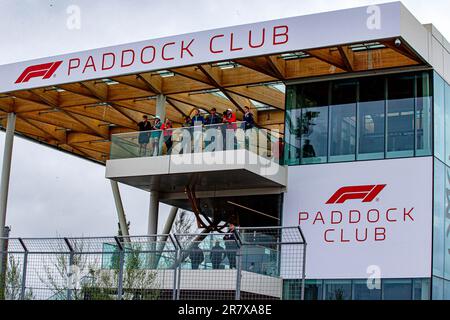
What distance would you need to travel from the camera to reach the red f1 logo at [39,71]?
31609 millimetres

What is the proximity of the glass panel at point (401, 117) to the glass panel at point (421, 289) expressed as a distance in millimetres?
3784

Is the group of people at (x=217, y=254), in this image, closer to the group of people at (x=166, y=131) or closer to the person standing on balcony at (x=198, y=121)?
the group of people at (x=166, y=131)

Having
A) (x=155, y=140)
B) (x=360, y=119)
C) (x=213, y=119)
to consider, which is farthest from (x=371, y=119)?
(x=155, y=140)

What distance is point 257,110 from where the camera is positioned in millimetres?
35781

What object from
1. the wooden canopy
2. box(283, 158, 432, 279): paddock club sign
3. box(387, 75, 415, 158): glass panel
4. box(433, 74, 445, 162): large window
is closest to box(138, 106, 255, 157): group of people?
the wooden canopy

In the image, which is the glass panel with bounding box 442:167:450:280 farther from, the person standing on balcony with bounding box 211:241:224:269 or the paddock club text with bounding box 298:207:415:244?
the person standing on balcony with bounding box 211:241:224:269

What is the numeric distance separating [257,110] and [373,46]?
8.30m

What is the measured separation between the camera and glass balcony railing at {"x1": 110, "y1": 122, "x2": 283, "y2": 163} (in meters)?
28.0

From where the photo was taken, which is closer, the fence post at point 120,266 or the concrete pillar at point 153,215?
the fence post at point 120,266

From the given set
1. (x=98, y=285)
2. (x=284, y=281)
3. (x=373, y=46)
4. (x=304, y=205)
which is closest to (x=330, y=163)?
(x=304, y=205)

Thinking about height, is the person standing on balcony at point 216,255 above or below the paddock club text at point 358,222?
below

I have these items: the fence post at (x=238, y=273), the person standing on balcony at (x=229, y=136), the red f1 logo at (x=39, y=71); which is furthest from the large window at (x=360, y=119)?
the fence post at (x=238, y=273)

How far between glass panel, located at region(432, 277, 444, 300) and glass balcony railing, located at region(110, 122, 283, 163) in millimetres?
6153
